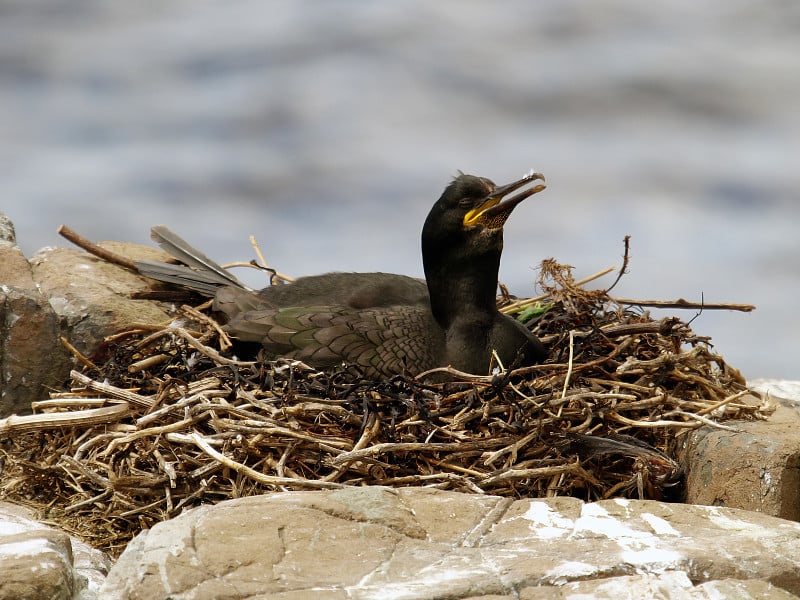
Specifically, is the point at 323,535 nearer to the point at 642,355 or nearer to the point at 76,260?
the point at 642,355

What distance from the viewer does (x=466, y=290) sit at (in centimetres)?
514

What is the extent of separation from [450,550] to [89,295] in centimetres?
322

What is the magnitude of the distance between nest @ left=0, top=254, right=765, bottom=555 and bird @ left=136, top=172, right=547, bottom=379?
149 mm

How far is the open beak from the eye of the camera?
498cm

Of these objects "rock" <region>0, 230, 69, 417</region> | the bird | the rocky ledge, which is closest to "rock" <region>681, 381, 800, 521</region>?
the rocky ledge

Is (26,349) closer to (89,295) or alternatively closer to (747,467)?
(89,295)

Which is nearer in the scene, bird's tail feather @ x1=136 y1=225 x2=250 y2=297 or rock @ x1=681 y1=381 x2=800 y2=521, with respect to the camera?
rock @ x1=681 y1=381 x2=800 y2=521

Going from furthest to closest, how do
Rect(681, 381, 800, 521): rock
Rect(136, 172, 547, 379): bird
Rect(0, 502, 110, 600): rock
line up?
Rect(136, 172, 547, 379): bird, Rect(681, 381, 800, 521): rock, Rect(0, 502, 110, 600): rock

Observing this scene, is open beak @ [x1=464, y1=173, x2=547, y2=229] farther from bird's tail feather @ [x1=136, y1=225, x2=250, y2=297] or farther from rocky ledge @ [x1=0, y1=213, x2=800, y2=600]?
rocky ledge @ [x1=0, y1=213, x2=800, y2=600]

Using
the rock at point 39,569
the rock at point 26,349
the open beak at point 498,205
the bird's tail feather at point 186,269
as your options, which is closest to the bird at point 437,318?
the open beak at point 498,205

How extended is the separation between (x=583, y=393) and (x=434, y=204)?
1.31 metres

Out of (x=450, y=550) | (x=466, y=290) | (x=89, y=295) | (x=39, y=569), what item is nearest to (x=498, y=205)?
(x=466, y=290)

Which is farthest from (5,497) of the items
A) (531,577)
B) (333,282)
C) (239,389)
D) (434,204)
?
(531,577)

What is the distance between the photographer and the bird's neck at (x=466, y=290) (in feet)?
16.8
